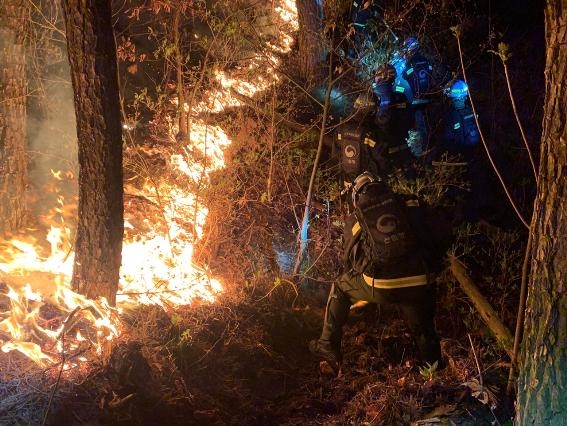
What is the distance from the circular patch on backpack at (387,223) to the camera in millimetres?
4102

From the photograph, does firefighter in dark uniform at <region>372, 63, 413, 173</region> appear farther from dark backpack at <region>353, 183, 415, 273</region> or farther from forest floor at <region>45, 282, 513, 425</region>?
forest floor at <region>45, 282, 513, 425</region>

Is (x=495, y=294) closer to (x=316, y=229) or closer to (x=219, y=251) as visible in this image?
(x=316, y=229)

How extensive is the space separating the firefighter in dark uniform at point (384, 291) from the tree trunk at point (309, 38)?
3504mm

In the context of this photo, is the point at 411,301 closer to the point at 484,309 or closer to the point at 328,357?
the point at 484,309

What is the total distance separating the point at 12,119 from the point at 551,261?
6.76 metres

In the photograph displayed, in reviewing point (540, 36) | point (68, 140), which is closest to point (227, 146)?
point (68, 140)

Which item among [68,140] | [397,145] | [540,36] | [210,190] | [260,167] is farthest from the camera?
[540,36]

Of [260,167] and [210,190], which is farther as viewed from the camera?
[260,167]

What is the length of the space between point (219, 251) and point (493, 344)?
3.39m

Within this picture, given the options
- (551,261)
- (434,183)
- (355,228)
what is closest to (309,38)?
A: (434,183)

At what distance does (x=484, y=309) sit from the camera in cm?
461

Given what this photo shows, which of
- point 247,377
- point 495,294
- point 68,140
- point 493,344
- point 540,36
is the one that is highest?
point 540,36

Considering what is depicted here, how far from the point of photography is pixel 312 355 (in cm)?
518

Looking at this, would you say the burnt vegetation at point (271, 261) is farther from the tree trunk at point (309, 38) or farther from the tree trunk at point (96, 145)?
the tree trunk at point (96, 145)
